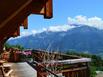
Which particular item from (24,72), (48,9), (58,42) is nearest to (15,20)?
(48,9)

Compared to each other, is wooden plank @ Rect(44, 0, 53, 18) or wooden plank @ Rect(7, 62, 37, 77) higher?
wooden plank @ Rect(44, 0, 53, 18)

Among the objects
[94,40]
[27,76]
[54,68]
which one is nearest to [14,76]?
[27,76]

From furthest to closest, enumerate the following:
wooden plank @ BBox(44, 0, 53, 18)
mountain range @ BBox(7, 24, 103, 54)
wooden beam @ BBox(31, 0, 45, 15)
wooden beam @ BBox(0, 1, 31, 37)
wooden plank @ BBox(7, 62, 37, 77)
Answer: mountain range @ BBox(7, 24, 103, 54), wooden plank @ BBox(7, 62, 37, 77), wooden plank @ BBox(44, 0, 53, 18), wooden beam @ BBox(31, 0, 45, 15), wooden beam @ BBox(0, 1, 31, 37)

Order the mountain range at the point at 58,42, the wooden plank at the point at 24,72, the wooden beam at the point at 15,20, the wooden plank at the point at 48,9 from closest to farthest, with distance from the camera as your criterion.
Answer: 1. the wooden beam at the point at 15,20
2. the wooden plank at the point at 48,9
3. the wooden plank at the point at 24,72
4. the mountain range at the point at 58,42

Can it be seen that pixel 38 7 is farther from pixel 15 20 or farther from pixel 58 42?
pixel 58 42

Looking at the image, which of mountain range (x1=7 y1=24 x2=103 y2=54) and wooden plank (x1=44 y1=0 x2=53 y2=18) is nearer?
wooden plank (x1=44 y1=0 x2=53 y2=18)

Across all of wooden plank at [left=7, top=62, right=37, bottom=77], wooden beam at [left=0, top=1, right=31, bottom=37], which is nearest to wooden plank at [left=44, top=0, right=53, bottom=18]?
wooden beam at [left=0, top=1, right=31, bottom=37]

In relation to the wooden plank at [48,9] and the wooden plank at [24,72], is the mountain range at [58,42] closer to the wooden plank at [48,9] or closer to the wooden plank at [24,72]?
the wooden plank at [24,72]

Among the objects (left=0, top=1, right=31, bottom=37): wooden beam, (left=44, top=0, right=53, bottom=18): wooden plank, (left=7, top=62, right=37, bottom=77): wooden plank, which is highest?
(left=44, top=0, right=53, bottom=18): wooden plank

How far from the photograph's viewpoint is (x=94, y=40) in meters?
148

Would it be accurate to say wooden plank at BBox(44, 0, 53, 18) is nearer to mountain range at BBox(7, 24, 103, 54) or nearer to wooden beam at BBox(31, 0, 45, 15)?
wooden beam at BBox(31, 0, 45, 15)

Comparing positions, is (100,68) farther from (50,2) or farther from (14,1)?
(14,1)

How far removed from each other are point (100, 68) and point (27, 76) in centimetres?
1056

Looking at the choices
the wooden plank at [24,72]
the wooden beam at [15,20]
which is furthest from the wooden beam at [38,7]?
the wooden plank at [24,72]
